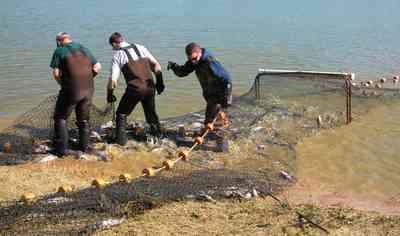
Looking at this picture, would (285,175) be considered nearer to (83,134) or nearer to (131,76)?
(131,76)

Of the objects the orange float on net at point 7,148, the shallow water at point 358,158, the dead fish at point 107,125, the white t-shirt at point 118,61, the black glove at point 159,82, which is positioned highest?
the white t-shirt at point 118,61

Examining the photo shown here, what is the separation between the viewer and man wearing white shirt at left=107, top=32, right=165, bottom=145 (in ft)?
24.6

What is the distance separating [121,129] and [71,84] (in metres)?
1.14

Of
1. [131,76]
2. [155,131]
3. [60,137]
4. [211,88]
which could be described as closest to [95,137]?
[60,137]

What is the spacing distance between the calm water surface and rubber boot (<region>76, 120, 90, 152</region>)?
10.3 ft

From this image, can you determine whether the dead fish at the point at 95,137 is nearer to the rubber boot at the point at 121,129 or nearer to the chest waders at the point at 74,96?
the rubber boot at the point at 121,129

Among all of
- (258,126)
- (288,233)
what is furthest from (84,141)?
(288,233)

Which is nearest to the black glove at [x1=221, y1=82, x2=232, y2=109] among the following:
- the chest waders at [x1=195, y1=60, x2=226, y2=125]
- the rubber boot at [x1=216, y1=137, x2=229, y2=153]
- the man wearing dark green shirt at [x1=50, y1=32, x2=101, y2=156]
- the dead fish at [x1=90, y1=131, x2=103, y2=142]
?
the chest waders at [x1=195, y1=60, x2=226, y2=125]

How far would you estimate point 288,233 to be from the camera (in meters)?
5.08

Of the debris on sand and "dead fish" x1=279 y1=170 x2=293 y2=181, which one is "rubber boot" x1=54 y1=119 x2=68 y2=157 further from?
"dead fish" x1=279 y1=170 x2=293 y2=181

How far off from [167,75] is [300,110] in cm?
492

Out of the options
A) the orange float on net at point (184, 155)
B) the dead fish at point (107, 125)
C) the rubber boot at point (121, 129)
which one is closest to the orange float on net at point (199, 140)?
the orange float on net at point (184, 155)

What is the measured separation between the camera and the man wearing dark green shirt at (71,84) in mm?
7062

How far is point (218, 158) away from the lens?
301 inches
